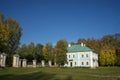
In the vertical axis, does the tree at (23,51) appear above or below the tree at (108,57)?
above

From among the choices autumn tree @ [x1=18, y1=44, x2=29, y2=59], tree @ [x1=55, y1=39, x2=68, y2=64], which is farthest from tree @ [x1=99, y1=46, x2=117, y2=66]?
autumn tree @ [x1=18, y1=44, x2=29, y2=59]

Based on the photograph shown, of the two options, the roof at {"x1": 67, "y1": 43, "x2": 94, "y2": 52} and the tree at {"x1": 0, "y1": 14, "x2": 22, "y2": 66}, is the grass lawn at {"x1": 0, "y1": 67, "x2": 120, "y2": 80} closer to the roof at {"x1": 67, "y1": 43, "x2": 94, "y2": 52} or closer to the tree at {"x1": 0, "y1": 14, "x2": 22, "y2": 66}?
the tree at {"x1": 0, "y1": 14, "x2": 22, "y2": 66}

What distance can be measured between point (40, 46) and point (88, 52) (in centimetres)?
2641

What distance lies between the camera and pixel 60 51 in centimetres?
6769

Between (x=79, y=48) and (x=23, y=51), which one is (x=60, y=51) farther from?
(x=23, y=51)

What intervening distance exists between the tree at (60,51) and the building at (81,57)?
752cm

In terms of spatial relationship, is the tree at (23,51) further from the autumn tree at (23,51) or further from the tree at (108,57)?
the tree at (108,57)

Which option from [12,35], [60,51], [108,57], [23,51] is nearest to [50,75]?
[12,35]

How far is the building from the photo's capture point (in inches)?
2864

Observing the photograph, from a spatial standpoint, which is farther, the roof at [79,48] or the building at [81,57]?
the roof at [79,48]

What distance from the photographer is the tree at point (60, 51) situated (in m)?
67.6

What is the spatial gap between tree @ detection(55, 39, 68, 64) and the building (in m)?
7.52

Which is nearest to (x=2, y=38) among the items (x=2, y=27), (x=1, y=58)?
(x=2, y=27)

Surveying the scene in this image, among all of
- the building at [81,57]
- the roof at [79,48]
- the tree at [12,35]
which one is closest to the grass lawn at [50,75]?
the tree at [12,35]
